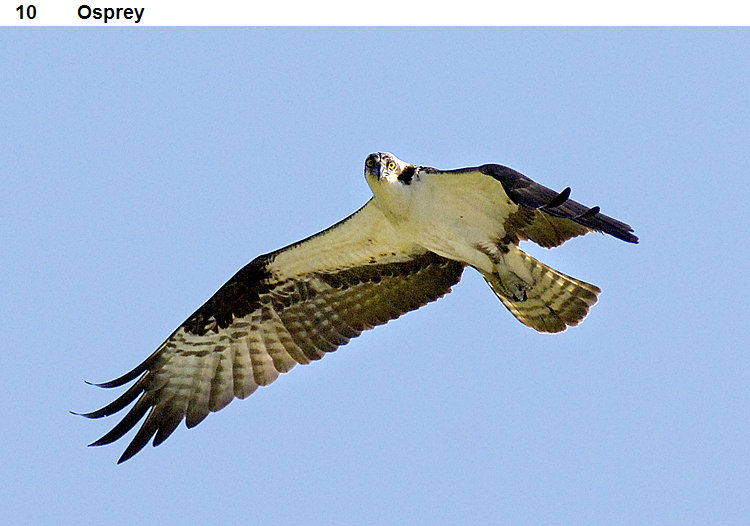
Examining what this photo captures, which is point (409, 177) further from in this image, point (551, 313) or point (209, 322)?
point (209, 322)

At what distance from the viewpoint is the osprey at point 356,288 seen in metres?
10.3

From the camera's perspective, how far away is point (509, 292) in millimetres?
10781

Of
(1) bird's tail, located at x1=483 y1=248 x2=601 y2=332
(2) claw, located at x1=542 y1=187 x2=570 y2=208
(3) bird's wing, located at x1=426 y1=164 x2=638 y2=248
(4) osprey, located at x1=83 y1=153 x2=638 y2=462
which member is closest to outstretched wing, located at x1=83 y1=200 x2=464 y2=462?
(4) osprey, located at x1=83 y1=153 x2=638 y2=462

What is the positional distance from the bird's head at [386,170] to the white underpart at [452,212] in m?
0.01

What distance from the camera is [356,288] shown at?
11.5 m

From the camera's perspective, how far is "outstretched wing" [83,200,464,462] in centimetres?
1116

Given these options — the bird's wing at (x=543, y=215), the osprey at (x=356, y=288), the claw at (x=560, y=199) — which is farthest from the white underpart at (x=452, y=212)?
the claw at (x=560, y=199)

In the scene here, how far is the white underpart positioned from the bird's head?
1cm

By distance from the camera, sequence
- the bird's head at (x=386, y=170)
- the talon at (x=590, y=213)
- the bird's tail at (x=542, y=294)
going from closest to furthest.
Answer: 1. the talon at (x=590, y=213)
2. the bird's head at (x=386, y=170)
3. the bird's tail at (x=542, y=294)

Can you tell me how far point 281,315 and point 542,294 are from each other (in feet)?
8.16

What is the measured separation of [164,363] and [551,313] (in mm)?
3582

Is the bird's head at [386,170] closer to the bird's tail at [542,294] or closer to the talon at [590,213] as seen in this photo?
the bird's tail at [542,294]

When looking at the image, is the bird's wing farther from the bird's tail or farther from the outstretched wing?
the outstretched wing

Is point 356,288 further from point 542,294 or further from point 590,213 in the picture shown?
point 590,213
